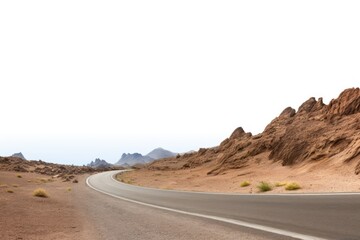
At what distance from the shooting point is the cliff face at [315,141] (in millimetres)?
33594

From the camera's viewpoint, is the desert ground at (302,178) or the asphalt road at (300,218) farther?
the desert ground at (302,178)

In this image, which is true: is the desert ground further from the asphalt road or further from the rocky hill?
the rocky hill

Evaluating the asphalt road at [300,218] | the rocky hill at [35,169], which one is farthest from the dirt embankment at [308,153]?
the rocky hill at [35,169]

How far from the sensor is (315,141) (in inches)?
1544

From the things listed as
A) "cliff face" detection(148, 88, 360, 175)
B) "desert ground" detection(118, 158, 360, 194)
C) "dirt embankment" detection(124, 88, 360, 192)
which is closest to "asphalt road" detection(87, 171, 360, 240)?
"desert ground" detection(118, 158, 360, 194)

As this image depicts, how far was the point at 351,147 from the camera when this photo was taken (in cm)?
3098

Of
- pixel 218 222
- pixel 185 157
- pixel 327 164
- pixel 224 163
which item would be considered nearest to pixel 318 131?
pixel 327 164

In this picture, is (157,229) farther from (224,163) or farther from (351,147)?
(224,163)

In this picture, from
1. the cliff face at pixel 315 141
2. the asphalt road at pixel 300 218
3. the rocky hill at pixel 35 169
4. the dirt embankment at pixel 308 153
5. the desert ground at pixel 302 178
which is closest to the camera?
the asphalt road at pixel 300 218

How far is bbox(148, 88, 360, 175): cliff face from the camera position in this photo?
3359 cm

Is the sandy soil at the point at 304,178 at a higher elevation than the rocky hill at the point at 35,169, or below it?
below

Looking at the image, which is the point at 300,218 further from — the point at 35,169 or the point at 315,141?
the point at 35,169

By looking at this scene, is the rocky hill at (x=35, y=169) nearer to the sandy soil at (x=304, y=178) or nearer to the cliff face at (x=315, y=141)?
the cliff face at (x=315, y=141)

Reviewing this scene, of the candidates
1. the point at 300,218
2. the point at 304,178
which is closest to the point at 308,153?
the point at 304,178
